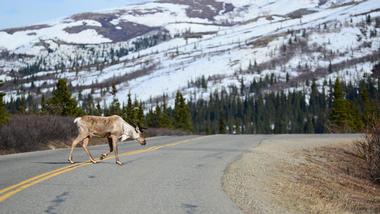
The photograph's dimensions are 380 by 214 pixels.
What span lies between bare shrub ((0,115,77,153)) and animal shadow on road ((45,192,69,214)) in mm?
11901

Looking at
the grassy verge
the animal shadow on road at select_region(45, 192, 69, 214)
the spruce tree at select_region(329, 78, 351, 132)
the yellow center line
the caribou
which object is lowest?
the grassy verge

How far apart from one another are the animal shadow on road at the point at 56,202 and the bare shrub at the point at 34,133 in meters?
11.9

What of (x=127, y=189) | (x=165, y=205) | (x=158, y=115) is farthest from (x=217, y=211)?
(x=158, y=115)

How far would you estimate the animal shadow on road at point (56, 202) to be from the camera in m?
7.34

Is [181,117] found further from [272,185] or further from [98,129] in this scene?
[272,185]

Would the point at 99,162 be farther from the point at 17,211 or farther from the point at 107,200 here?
the point at 17,211

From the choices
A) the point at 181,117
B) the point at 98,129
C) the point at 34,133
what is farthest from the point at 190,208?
the point at 181,117

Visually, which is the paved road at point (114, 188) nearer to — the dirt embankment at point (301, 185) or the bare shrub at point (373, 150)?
the dirt embankment at point (301, 185)

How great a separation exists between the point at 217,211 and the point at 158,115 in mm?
72268

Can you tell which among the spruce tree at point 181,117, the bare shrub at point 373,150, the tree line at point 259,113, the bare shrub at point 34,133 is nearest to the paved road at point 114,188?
the bare shrub at point 34,133

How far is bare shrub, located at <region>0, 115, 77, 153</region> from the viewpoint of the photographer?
20077 millimetres

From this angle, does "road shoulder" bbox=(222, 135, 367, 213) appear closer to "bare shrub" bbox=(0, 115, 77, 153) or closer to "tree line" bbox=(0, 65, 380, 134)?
"bare shrub" bbox=(0, 115, 77, 153)

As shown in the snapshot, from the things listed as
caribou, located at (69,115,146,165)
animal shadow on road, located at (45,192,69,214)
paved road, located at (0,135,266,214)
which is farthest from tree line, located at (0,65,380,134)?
animal shadow on road, located at (45,192,69,214)

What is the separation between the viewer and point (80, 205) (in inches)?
309
